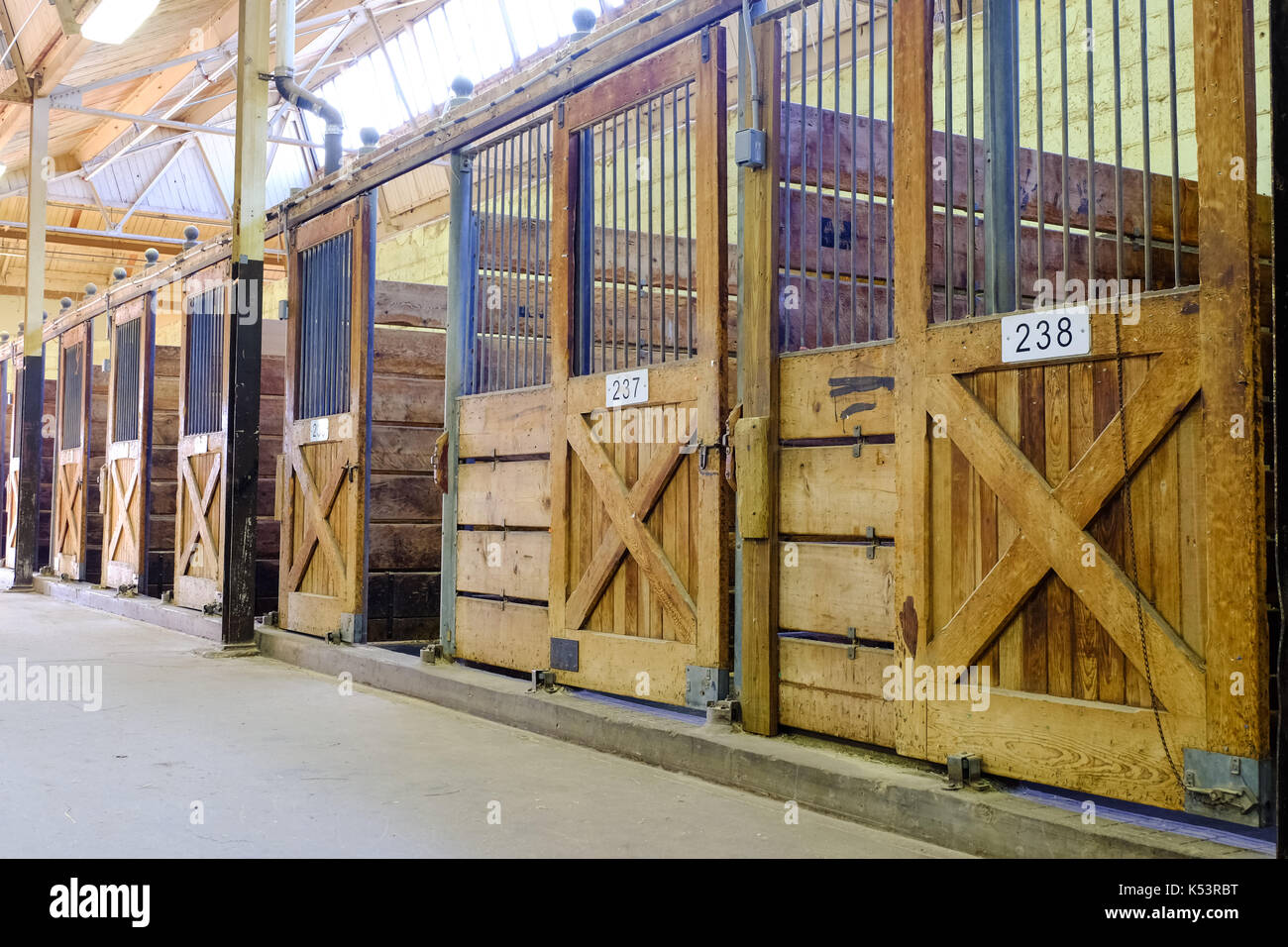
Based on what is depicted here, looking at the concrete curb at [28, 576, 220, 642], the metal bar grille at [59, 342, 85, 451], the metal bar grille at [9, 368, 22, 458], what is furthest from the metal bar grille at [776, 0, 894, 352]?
the metal bar grille at [9, 368, 22, 458]

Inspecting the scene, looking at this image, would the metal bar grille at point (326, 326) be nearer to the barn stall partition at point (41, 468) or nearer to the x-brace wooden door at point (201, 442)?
the x-brace wooden door at point (201, 442)

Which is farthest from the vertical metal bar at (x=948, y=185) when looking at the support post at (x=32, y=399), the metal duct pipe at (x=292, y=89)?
the support post at (x=32, y=399)

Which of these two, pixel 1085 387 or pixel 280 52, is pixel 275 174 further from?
pixel 1085 387

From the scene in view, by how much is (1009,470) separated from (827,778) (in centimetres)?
106

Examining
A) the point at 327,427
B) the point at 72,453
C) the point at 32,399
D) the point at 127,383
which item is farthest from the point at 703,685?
the point at 32,399

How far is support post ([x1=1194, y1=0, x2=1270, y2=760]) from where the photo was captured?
2.76 meters

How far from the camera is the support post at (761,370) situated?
4.05 m

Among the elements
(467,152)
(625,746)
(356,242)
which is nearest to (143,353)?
(356,242)

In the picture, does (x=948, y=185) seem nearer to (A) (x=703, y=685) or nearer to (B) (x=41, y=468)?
(A) (x=703, y=685)

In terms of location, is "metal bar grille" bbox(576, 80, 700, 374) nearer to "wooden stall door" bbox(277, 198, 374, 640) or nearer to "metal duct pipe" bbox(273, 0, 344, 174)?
"wooden stall door" bbox(277, 198, 374, 640)

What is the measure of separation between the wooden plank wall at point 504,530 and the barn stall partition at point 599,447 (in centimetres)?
1

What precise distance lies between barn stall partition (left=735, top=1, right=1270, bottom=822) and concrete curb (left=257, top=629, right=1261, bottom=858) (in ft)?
0.42
